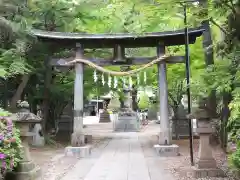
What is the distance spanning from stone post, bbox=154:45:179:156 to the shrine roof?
1.69 feet

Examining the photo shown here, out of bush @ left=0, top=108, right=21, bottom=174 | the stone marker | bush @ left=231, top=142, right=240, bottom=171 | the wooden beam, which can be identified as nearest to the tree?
the stone marker

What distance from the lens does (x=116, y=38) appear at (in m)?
13.5

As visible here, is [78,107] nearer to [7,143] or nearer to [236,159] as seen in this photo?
[7,143]

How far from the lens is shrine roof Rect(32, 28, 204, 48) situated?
13.2 metres

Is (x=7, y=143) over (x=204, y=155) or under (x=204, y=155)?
over

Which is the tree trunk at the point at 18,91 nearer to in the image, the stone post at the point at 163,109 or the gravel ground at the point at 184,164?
the stone post at the point at 163,109

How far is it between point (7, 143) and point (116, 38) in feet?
25.3

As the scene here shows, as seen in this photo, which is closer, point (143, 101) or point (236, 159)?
point (236, 159)

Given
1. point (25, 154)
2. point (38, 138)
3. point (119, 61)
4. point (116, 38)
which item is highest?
point (116, 38)

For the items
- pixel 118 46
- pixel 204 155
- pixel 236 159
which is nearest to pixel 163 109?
pixel 118 46

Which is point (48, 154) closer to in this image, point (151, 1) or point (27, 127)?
point (27, 127)

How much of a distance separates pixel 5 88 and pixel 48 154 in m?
4.09

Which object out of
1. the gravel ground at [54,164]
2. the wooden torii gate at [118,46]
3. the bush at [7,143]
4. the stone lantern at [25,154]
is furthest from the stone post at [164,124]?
the bush at [7,143]

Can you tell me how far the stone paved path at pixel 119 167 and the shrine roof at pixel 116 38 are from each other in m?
4.48
